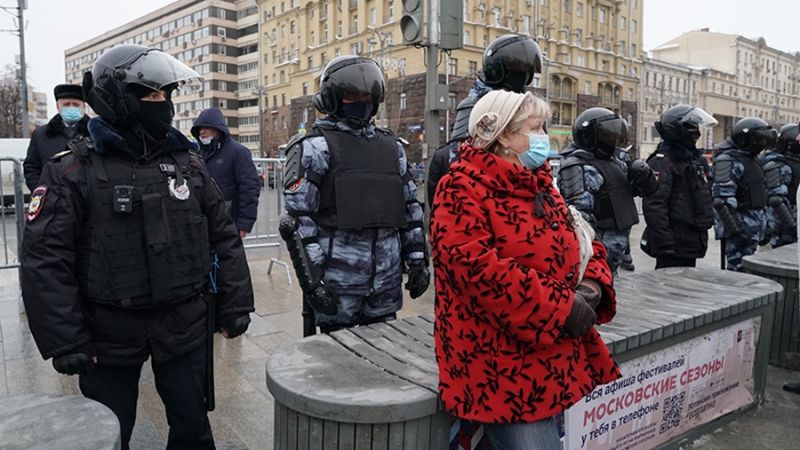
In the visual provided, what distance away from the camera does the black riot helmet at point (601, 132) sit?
4.71 meters

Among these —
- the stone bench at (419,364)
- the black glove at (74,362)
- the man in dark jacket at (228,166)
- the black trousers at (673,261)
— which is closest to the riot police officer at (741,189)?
the black trousers at (673,261)

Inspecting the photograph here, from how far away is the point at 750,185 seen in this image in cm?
661

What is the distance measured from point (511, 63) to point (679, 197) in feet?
6.99

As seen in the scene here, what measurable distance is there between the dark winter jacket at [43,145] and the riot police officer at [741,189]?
6.53 m

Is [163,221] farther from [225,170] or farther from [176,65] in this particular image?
[225,170]

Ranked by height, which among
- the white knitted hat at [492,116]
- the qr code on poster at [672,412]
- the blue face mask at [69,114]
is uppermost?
the blue face mask at [69,114]

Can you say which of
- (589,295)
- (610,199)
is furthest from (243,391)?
(610,199)

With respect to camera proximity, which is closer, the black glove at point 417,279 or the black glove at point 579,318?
the black glove at point 579,318

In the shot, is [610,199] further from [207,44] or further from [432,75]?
[207,44]

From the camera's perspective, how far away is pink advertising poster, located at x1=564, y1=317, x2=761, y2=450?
2854 mm

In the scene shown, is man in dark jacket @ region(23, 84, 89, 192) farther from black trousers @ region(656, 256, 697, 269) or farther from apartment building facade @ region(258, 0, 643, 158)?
apartment building facade @ region(258, 0, 643, 158)

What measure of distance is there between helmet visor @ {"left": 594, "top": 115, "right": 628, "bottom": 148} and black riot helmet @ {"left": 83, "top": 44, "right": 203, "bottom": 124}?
334 cm

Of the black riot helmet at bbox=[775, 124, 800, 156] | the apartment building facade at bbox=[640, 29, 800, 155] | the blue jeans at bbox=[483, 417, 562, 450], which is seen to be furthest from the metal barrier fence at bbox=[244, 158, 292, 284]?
the apartment building facade at bbox=[640, 29, 800, 155]

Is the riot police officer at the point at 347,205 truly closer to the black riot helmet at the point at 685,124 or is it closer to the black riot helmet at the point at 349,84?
the black riot helmet at the point at 349,84
